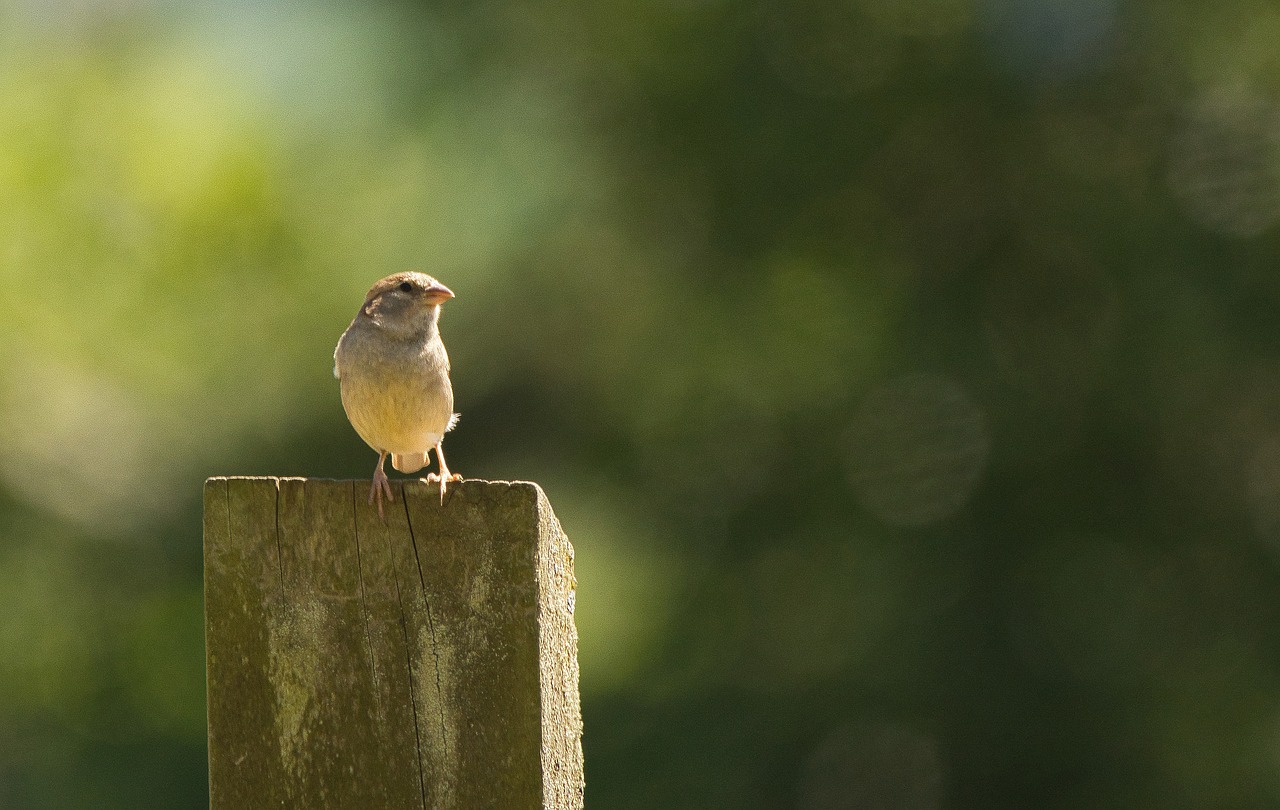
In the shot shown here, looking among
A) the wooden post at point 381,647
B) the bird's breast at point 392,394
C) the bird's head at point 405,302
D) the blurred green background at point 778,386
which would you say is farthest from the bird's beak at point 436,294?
the blurred green background at point 778,386

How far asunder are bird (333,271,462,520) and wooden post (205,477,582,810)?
60.4 inches

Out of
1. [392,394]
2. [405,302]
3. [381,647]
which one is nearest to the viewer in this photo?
[381,647]

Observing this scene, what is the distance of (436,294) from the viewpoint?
152 inches

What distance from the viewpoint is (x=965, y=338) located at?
25.9ft

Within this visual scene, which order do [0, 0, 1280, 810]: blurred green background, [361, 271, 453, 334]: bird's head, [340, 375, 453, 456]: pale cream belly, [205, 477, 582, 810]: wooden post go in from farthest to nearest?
[0, 0, 1280, 810]: blurred green background, [361, 271, 453, 334]: bird's head, [340, 375, 453, 456]: pale cream belly, [205, 477, 582, 810]: wooden post

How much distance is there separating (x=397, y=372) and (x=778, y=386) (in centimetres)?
516

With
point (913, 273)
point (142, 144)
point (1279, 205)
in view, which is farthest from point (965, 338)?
point (142, 144)

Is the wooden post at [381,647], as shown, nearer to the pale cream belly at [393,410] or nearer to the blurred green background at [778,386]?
the pale cream belly at [393,410]

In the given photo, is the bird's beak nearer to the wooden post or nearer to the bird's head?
the bird's head

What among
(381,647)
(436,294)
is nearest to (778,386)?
(436,294)

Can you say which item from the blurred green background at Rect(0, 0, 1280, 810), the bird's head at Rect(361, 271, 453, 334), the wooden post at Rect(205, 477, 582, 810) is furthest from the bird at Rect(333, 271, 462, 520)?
the blurred green background at Rect(0, 0, 1280, 810)

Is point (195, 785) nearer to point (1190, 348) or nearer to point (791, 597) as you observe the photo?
point (791, 597)

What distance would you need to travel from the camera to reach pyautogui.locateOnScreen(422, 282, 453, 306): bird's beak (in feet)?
12.6

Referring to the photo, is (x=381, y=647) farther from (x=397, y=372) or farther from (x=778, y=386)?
(x=778, y=386)
